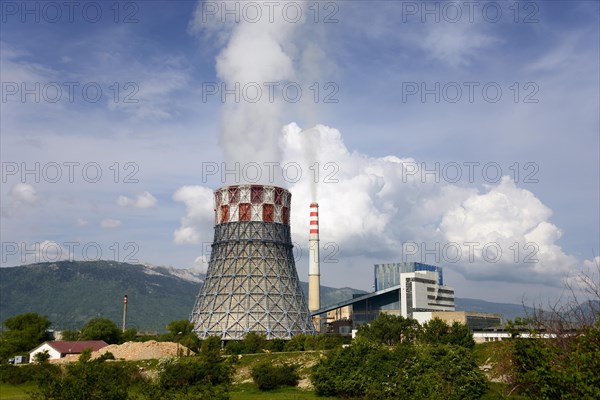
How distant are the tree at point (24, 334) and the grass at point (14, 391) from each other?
1680 cm

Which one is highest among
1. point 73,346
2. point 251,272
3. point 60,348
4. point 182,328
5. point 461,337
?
point 251,272

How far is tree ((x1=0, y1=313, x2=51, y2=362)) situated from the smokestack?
55.0m

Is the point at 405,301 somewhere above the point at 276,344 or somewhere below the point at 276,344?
above

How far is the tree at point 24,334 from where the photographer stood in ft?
281

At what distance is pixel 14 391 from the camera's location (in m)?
61.1

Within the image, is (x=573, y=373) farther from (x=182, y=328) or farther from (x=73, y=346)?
(x=182, y=328)

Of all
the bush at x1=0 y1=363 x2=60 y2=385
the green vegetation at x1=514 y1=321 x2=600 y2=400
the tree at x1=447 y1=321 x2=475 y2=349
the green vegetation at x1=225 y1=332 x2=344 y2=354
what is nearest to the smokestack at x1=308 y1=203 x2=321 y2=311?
the green vegetation at x1=225 y1=332 x2=344 y2=354

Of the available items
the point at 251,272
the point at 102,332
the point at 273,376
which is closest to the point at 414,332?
the point at 251,272

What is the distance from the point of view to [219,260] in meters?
96.3

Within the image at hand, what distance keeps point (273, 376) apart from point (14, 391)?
28.5 metres

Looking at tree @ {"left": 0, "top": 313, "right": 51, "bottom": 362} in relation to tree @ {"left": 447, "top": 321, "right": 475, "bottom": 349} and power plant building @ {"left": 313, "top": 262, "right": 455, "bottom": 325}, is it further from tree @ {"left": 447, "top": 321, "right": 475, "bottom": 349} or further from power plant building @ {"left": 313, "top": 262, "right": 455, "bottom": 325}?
tree @ {"left": 447, "top": 321, "right": 475, "bottom": 349}

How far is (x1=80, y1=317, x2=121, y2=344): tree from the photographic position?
95125 mm

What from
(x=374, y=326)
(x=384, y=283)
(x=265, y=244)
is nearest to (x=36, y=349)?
(x=265, y=244)

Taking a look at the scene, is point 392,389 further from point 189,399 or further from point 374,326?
point 374,326
